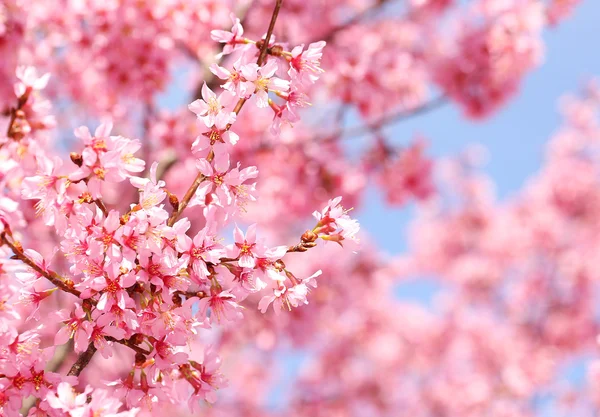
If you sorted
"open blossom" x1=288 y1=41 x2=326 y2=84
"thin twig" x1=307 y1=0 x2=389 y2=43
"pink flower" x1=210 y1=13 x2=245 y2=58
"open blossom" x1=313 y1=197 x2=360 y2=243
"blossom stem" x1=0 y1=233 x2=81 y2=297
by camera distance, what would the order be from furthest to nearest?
1. "thin twig" x1=307 y1=0 x2=389 y2=43
2. "pink flower" x1=210 y1=13 x2=245 y2=58
3. "open blossom" x1=288 y1=41 x2=326 y2=84
4. "open blossom" x1=313 y1=197 x2=360 y2=243
5. "blossom stem" x1=0 y1=233 x2=81 y2=297

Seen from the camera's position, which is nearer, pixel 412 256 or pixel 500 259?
pixel 500 259

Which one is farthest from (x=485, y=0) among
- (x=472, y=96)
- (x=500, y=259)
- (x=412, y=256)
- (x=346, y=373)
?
(x=412, y=256)

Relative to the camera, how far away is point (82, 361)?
6.52 feet

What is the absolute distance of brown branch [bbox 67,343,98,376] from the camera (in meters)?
1.94

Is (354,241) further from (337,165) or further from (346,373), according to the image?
(346,373)

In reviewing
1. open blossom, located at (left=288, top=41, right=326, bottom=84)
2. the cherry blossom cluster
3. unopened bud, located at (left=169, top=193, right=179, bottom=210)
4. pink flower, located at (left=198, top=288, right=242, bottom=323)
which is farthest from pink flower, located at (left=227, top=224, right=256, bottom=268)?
open blossom, located at (left=288, top=41, right=326, bottom=84)

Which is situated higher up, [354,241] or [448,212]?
[448,212]

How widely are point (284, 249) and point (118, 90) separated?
378cm

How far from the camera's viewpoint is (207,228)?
6.06 feet

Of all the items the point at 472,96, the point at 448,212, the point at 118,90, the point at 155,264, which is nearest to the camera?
the point at 155,264

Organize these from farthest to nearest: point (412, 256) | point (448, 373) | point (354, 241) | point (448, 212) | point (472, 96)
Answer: point (412, 256) → point (448, 212) → point (448, 373) → point (472, 96) → point (354, 241)

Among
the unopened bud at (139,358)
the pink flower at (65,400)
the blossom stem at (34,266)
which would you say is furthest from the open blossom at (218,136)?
the pink flower at (65,400)

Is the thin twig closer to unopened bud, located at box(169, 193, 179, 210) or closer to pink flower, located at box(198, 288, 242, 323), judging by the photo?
unopened bud, located at box(169, 193, 179, 210)

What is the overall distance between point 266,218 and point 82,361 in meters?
7.91
